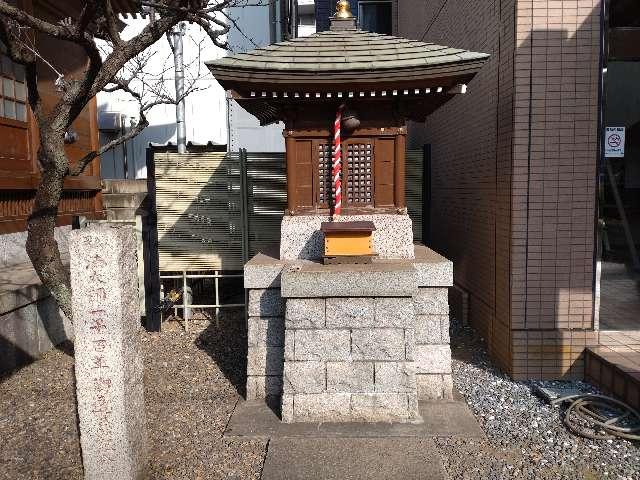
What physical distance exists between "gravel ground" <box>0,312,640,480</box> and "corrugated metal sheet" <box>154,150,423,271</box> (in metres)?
2.25

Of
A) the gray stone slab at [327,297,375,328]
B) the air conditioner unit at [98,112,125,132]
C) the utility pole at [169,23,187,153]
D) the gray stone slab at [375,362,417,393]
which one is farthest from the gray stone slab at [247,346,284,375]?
the air conditioner unit at [98,112,125,132]

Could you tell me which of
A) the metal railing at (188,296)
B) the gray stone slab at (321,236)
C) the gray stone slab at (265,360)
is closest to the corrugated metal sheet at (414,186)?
the gray stone slab at (321,236)

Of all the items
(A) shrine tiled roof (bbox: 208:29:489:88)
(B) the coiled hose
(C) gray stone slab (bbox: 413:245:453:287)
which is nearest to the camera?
(B) the coiled hose

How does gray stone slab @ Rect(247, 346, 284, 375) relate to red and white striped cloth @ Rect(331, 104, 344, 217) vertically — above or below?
below

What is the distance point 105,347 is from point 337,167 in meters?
3.97

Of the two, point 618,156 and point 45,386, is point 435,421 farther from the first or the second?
point 45,386

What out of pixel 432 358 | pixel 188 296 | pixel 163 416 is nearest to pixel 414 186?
pixel 432 358

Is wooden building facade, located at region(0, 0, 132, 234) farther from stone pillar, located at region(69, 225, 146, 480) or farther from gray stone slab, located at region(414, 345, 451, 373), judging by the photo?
gray stone slab, located at region(414, 345, 451, 373)

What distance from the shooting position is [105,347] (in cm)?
400

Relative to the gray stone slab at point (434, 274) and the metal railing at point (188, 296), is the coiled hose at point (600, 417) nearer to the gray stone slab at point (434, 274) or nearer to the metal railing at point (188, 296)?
the gray stone slab at point (434, 274)

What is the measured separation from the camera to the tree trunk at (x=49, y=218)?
591 centimetres

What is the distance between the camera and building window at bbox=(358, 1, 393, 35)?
14.5 m

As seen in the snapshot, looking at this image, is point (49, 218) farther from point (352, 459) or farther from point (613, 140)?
point (613, 140)

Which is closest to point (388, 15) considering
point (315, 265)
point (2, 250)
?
point (315, 265)
